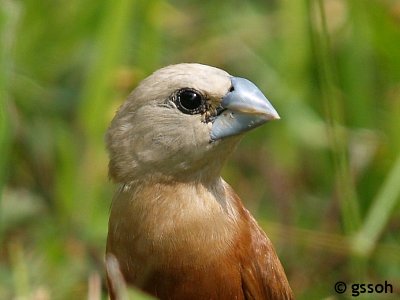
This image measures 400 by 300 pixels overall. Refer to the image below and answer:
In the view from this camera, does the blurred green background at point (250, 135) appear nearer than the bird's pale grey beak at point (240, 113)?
No

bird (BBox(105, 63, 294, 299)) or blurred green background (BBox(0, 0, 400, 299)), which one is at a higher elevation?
bird (BBox(105, 63, 294, 299))

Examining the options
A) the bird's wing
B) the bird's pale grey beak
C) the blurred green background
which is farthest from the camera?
the blurred green background

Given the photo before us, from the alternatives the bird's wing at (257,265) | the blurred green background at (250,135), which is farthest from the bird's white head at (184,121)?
the blurred green background at (250,135)

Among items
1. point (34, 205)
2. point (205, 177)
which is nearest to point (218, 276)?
point (205, 177)

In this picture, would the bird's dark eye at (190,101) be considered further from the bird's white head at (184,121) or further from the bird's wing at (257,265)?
the bird's wing at (257,265)

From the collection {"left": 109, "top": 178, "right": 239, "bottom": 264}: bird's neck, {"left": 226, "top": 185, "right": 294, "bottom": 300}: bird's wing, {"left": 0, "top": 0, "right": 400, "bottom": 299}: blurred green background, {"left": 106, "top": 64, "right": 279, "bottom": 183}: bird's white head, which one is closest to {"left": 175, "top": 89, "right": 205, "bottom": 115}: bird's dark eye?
{"left": 106, "top": 64, "right": 279, "bottom": 183}: bird's white head

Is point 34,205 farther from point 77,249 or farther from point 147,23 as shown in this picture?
point 147,23

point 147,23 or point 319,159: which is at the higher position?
point 147,23

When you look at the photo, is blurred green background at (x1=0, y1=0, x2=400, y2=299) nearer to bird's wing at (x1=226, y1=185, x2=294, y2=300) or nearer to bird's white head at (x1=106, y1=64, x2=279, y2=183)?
bird's wing at (x1=226, y1=185, x2=294, y2=300)
